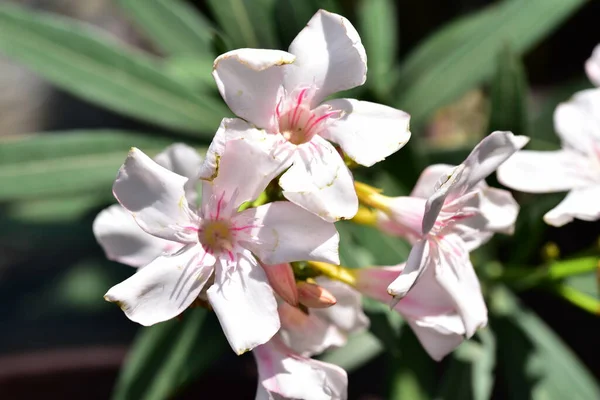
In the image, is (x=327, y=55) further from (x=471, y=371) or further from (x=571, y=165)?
(x=471, y=371)

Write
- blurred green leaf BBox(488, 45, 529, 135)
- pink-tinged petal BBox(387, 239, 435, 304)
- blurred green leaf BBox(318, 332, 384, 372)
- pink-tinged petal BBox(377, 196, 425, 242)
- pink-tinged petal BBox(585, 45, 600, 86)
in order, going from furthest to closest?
blurred green leaf BBox(318, 332, 384, 372), blurred green leaf BBox(488, 45, 529, 135), pink-tinged petal BBox(585, 45, 600, 86), pink-tinged petal BBox(377, 196, 425, 242), pink-tinged petal BBox(387, 239, 435, 304)

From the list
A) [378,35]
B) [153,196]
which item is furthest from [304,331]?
[378,35]

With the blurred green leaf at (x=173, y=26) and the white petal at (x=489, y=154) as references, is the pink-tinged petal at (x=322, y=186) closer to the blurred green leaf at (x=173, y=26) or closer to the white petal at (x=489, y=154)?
the white petal at (x=489, y=154)

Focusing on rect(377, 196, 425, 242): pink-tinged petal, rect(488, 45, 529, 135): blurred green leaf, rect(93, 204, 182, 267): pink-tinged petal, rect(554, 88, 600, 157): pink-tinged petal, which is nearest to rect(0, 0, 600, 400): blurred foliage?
rect(488, 45, 529, 135): blurred green leaf

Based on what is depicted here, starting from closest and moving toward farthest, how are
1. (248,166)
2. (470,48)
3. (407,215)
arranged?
(248,166) < (407,215) < (470,48)

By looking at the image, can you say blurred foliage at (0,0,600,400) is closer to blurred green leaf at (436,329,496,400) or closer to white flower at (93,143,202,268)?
blurred green leaf at (436,329,496,400)

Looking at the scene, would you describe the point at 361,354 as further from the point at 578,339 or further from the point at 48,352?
the point at 48,352

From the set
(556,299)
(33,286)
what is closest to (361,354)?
(556,299)

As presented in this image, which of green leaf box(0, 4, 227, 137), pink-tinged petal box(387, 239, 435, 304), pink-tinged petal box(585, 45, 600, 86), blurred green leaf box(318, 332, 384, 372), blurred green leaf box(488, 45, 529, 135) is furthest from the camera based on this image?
blurred green leaf box(318, 332, 384, 372)
